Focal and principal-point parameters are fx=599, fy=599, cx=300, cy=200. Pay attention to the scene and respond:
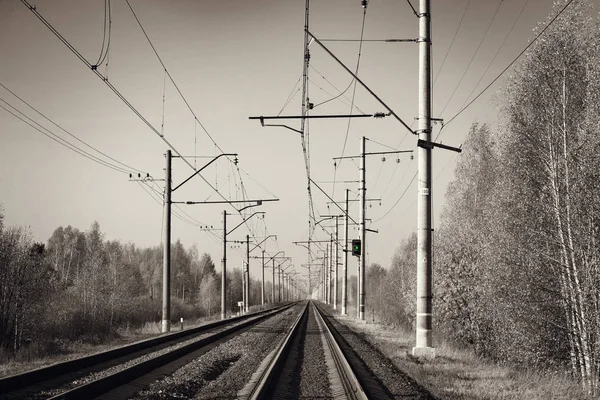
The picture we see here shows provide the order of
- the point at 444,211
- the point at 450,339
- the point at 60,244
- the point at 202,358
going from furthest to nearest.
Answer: the point at 60,244 → the point at 444,211 → the point at 450,339 → the point at 202,358

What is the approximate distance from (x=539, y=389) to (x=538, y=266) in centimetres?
831

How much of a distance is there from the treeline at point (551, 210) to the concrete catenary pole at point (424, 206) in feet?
13.7

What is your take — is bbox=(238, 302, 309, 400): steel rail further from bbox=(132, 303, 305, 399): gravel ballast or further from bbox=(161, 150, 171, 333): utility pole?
bbox=(161, 150, 171, 333): utility pole

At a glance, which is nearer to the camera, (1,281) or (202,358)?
(202,358)

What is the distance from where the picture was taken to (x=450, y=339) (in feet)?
117

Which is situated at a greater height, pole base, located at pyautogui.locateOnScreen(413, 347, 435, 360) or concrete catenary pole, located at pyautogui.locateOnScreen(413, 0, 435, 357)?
concrete catenary pole, located at pyautogui.locateOnScreen(413, 0, 435, 357)

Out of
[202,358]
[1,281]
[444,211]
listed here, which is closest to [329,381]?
[202,358]

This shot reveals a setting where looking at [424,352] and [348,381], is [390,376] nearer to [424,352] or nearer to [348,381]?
[348,381]

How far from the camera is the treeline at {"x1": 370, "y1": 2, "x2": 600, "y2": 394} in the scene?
18484mm

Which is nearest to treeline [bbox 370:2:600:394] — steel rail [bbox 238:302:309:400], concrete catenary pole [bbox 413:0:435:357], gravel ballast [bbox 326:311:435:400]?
concrete catenary pole [bbox 413:0:435:357]

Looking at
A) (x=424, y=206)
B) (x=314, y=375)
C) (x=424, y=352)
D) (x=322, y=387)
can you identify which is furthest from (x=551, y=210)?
(x=322, y=387)

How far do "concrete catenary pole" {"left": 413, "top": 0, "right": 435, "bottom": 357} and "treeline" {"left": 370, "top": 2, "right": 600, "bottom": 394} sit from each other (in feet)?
13.7

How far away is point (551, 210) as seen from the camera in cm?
1992

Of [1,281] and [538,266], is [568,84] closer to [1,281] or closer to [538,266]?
[538,266]
